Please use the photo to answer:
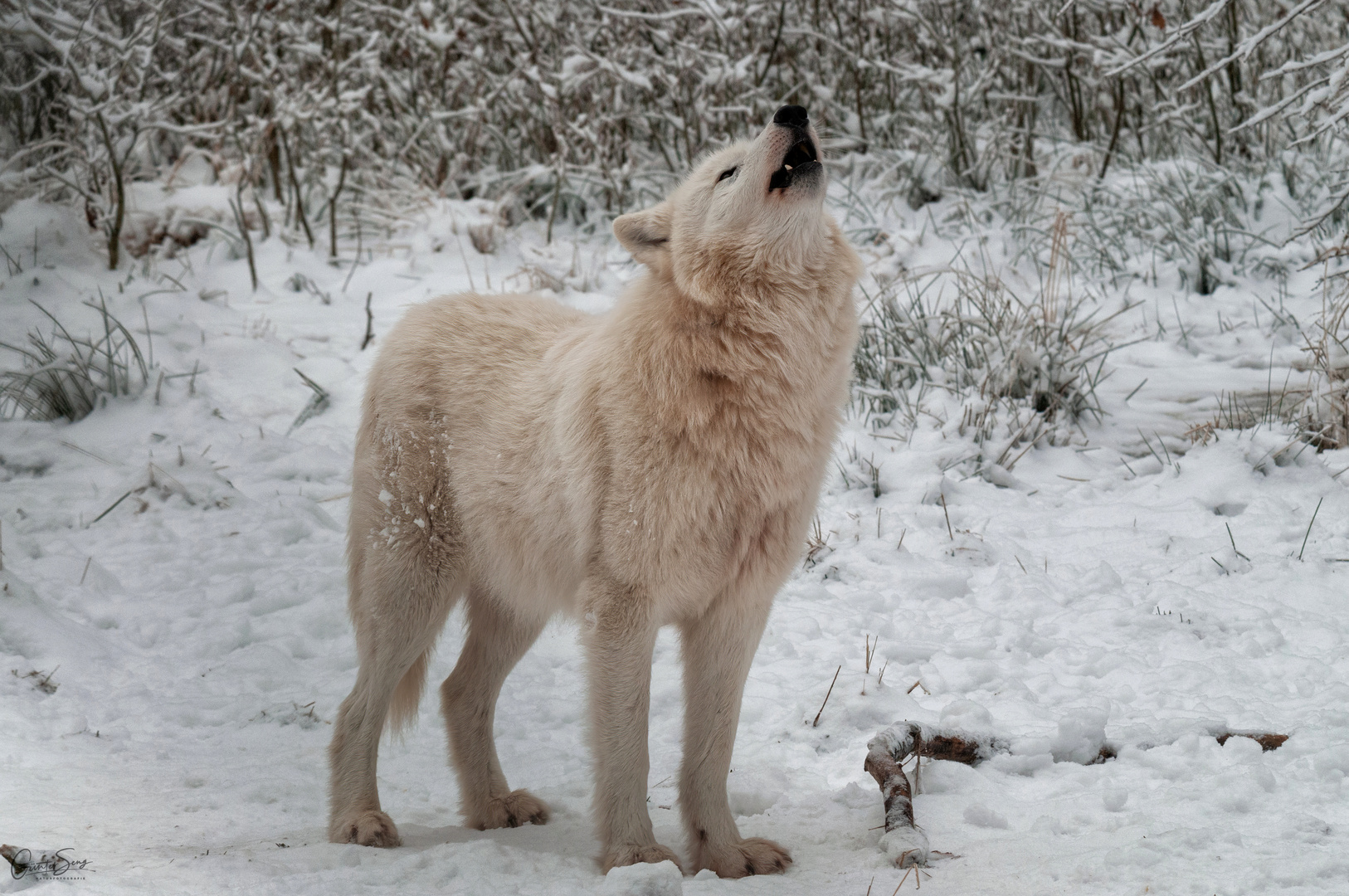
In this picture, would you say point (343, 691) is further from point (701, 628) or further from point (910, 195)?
point (910, 195)

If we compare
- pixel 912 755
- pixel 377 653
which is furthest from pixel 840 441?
pixel 377 653

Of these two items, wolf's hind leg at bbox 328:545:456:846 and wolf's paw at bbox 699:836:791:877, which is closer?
wolf's paw at bbox 699:836:791:877

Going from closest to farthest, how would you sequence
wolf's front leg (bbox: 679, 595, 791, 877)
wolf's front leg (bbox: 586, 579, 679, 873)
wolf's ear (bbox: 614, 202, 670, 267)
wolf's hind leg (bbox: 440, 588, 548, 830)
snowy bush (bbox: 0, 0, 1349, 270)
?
1. wolf's front leg (bbox: 586, 579, 679, 873)
2. wolf's front leg (bbox: 679, 595, 791, 877)
3. wolf's ear (bbox: 614, 202, 670, 267)
4. wolf's hind leg (bbox: 440, 588, 548, 830)
5. snowy bush (bbox: 0, 0, 1349, 270)

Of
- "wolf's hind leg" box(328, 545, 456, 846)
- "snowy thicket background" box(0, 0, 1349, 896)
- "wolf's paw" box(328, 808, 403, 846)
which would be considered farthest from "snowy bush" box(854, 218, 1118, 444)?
"wolf's paw" box(328, 808, 403, 846)

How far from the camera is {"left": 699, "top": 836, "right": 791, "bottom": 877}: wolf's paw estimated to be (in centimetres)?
288

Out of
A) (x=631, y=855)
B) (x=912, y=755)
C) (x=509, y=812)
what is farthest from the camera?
(x=509, y=812)

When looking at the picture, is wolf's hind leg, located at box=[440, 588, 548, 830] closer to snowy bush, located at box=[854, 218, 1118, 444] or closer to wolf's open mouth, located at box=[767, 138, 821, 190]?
wolf's open mouth, located at box=[767, 138, 821, 190]

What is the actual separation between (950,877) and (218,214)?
746cm

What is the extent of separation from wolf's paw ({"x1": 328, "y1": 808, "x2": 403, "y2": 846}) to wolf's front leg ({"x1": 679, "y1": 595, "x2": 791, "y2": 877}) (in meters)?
0.90

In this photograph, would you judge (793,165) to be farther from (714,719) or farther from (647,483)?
(714,719)

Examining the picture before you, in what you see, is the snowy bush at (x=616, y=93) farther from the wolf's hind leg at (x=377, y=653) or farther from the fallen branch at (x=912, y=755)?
the fallen branch at (x=912, y=755)

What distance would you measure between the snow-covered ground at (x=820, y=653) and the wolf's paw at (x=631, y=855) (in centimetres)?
6

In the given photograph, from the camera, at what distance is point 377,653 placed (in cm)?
343

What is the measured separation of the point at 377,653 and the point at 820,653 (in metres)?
1.75
